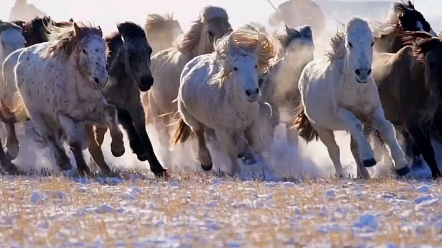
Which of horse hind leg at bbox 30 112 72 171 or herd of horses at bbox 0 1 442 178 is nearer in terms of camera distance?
herd of horses at bbox 0 1 442 178

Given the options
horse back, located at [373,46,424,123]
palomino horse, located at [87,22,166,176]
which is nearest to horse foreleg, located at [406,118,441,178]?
horse back, located at [373,46,424,123]

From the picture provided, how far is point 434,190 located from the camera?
29.2 feet

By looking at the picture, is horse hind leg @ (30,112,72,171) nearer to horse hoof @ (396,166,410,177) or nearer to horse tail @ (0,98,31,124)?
horse tail @ (0,98,31,124)

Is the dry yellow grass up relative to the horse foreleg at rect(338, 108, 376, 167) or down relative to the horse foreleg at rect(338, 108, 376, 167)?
down

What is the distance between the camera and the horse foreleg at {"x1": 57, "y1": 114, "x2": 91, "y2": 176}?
1190 centimetres

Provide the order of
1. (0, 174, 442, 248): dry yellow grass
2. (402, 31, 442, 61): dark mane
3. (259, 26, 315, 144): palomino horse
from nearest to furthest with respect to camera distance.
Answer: (0, 174, 442, 248): dry yellow grass
(402, 31, 442, 61): dark mane
(259, 26, 315, 144): palomino horse

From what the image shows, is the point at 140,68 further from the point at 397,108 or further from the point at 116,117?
the point at 397,108

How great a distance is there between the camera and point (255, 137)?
1273cm

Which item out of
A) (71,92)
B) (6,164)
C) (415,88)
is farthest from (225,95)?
(6,164)

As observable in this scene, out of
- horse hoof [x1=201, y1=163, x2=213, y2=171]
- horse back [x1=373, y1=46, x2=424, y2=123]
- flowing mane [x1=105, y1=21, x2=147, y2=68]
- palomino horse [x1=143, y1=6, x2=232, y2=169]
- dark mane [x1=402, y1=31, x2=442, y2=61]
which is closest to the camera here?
dark mane [x1=402, y1=31, x2=442, y2=61]

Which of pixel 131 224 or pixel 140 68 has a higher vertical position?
pixel 140 68

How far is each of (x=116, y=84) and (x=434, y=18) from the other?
50.9 meters

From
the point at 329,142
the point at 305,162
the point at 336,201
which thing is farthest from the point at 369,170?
the point at 336,201

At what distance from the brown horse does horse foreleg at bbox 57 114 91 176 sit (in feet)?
10.2
